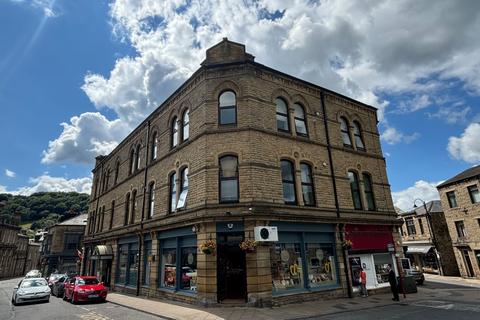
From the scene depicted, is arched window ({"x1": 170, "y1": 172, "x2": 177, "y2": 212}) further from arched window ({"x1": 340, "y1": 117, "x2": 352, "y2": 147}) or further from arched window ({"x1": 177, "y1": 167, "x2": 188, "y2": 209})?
arched window ({"x1": 340, "y1": 117, "x2": 352, "y2": 147})

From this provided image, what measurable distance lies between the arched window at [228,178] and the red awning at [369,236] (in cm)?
686

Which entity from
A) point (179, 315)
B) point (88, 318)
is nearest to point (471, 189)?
point (179, 315)

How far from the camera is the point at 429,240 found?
3366 cm

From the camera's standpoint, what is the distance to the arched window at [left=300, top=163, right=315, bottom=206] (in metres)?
14.8

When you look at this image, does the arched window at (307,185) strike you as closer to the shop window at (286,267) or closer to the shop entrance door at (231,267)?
the shop window at (286,267)

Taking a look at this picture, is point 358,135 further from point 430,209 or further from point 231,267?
point 430,209

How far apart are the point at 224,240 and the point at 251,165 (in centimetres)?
359

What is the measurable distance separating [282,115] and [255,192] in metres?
5.16

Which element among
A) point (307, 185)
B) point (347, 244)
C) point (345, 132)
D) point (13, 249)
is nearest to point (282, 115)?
point (307, 185)

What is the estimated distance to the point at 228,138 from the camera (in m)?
13.8

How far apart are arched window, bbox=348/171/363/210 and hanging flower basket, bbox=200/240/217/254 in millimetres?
9275

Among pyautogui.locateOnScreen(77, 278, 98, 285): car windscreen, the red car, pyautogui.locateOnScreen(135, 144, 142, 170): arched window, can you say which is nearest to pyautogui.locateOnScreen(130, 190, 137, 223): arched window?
pyautogui.locateOnScreen(135, 144, 142, 170): arched window

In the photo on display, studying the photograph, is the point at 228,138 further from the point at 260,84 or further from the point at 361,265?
the point at 361,265

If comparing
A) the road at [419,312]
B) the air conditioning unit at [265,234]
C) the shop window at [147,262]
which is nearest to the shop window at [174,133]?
the shop window at [147,262]
